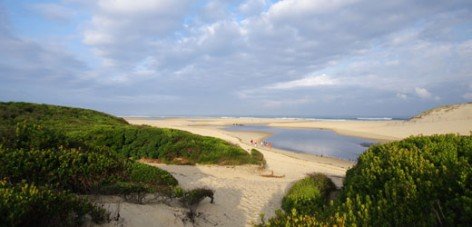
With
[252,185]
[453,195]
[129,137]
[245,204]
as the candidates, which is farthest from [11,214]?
[129,137]

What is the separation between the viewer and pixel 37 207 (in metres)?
5.08

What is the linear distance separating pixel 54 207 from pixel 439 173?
613cm

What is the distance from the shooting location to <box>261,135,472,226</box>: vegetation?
4.39 meters

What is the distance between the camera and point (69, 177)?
263 inches

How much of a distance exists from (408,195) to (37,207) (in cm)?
556

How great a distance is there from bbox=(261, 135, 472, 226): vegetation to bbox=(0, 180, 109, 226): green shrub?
3380mm

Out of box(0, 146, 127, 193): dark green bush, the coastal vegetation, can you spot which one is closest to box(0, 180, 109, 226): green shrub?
the coastal vegetation

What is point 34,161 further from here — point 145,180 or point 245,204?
point 245,204

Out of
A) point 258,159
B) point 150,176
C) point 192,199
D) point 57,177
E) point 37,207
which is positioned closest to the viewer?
point 37,207

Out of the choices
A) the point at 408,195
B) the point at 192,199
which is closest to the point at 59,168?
the point at 192,199

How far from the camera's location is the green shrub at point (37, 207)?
4.55m

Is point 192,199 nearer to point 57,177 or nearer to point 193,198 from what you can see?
point 193,198

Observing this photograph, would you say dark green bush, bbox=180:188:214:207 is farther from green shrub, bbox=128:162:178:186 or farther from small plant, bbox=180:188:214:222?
green shrub, bbox=128:162:178:186

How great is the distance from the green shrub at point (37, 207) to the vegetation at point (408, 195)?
338cm
